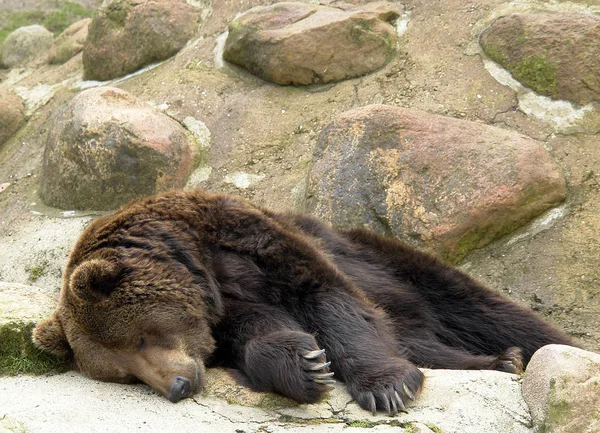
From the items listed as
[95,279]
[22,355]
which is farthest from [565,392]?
[22,355]

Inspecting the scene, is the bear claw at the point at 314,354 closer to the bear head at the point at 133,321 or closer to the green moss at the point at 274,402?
the green moss at the point at 274,402

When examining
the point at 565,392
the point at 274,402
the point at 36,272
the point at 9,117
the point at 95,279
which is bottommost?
the point at 36,272

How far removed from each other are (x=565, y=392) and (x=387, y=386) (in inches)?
29.7

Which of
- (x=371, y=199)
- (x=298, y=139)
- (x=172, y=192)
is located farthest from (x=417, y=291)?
(x=298, y=139)

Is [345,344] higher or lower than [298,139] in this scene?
higher

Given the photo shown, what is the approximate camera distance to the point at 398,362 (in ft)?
12.4

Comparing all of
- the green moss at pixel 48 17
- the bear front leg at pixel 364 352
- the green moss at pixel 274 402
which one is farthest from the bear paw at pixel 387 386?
the green moss at pixel 48 17

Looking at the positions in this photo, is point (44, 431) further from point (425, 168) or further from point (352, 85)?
point (352, 85)

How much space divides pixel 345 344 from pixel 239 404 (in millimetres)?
607

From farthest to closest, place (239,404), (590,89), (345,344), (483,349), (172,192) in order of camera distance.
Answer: (590,89) → (483,349) → (172,192) → (345,344) → (239,404)

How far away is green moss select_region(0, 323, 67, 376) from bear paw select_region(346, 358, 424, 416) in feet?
5.25

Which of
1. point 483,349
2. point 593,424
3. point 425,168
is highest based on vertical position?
point 593,424

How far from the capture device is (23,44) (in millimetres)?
10930

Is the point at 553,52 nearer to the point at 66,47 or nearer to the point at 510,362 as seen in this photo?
the point at 510,362
